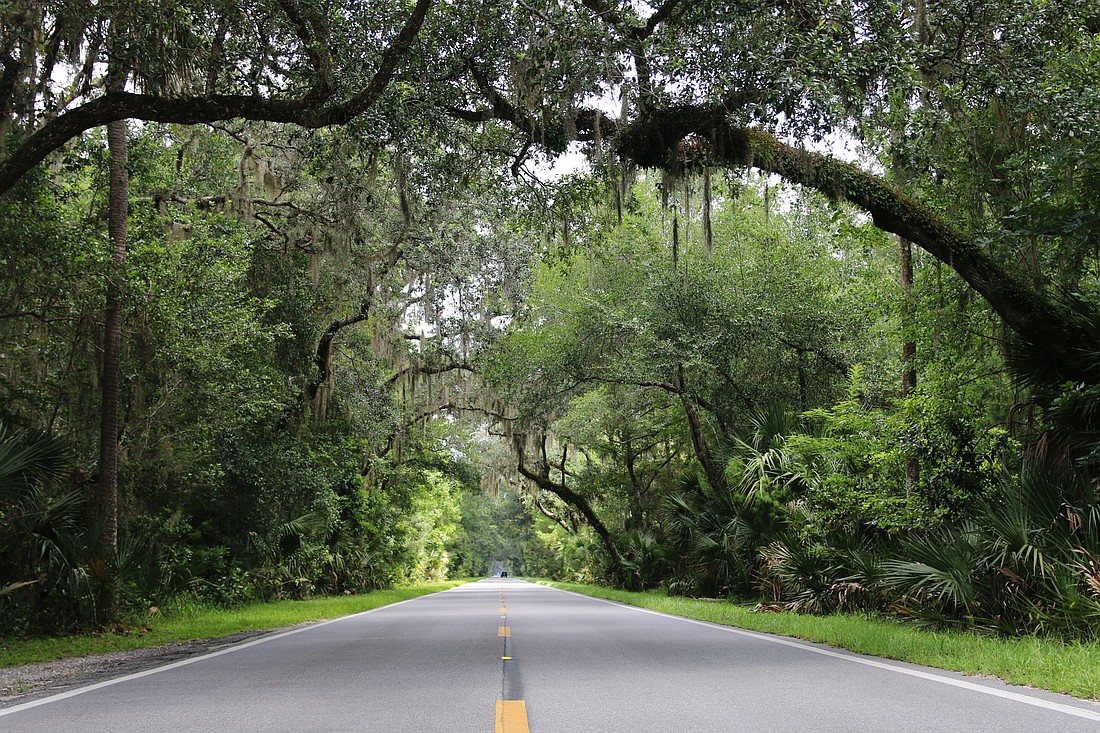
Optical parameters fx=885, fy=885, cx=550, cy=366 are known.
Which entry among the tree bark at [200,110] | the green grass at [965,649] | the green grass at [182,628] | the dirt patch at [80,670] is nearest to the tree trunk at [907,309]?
the green grass at [965,649]

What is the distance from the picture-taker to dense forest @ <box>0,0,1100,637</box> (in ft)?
32.5

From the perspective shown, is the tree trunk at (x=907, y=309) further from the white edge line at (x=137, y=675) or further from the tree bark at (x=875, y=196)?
the white edge line at (x=137, y=675)

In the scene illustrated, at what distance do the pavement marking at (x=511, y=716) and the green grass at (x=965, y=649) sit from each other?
12.5ft

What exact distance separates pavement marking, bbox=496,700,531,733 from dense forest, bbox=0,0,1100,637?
5.75 metres

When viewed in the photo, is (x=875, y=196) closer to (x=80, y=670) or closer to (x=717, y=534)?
(x=80, y=670)

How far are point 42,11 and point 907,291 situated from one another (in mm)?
12298

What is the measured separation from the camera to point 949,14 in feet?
34.5

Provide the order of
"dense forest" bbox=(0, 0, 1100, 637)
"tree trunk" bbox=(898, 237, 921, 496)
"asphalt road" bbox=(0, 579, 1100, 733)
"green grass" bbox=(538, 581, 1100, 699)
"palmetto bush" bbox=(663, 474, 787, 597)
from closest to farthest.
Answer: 1. "asphalt road" bbox=(0, 579, 1100, 733)
2. "green grass" bbox=(538, 581, 1100, 699)
3. "dense forest" bbox=(0, 0, 1100, 637)
4. "tree trunk" bbox=(898, 237, 921, 496)
5. "palmetto bush" bbox=(663, 474, 787, 597)

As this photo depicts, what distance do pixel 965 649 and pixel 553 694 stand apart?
166 inches

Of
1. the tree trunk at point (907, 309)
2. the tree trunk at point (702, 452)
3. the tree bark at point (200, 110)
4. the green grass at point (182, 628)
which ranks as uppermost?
the tree bark at point (200, 110)

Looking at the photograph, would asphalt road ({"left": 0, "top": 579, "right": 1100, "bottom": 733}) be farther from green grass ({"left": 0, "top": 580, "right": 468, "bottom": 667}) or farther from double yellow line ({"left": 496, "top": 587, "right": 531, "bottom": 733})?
green grass ({"left": 0, "top": 580, "right": 468, "bottom": 667})

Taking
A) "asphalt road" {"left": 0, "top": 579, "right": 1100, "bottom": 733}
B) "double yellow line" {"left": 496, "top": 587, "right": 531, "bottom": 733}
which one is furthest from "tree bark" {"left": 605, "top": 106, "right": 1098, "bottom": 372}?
"double yellow line" {"left": 496, "top": 587, "right": 531, "bottom": 733}

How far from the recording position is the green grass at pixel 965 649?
6625mm

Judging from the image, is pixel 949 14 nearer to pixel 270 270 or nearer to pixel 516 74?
pixel 516 74
